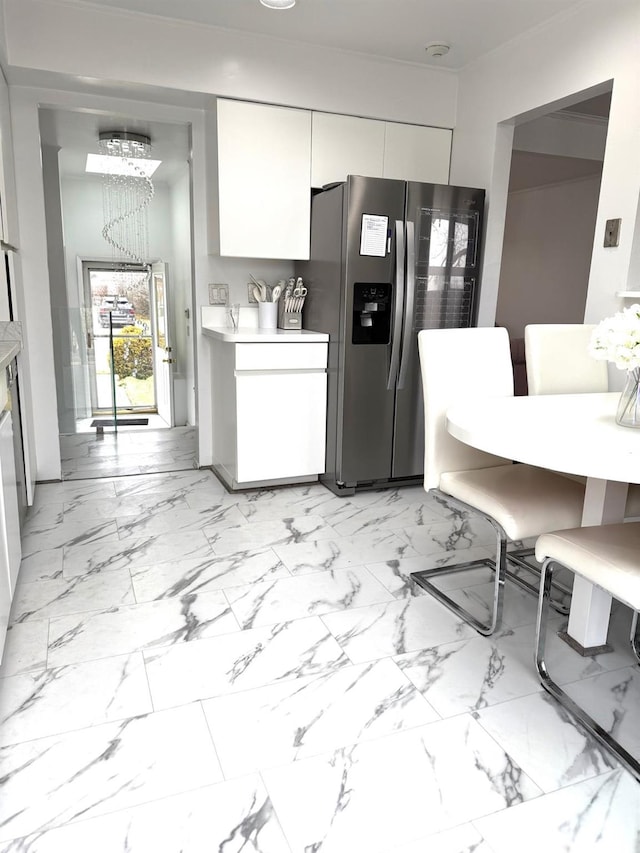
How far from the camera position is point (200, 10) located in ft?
9.80

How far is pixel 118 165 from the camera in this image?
4426 mm

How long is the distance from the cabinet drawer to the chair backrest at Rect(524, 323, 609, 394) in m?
1.31

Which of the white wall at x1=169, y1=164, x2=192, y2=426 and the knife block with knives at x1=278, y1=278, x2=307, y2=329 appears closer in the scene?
the knife block with knives at x1=278, y1=278, x2=307, y2=329

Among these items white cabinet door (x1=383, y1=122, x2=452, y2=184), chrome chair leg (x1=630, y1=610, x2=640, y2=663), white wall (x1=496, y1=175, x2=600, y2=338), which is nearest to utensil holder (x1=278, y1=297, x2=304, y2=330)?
white cabinet door (x1=383, y1=122, x2=452, y2=184)

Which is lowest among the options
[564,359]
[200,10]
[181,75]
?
[564,359]

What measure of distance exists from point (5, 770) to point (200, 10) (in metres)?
3.29

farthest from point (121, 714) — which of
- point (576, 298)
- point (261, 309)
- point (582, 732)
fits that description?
point (576, 298)

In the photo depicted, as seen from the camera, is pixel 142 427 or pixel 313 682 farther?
pixel 142 427

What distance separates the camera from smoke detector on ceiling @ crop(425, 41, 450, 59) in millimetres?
3334

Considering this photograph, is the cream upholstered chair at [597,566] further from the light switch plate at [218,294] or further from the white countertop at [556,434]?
the light switch plate at [218,294]

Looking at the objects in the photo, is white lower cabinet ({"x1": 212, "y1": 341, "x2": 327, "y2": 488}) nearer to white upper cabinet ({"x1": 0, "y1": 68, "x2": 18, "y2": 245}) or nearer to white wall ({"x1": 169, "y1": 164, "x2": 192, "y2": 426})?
white wall ({"x1": 169, "y1": 164, "x2": 192, "y2": 426})

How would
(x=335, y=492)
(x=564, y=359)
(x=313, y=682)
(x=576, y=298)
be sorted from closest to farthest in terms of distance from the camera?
(x=313, y=682) < (x=564, y=359) < (x=335, y=492) < (x=576, y=298)

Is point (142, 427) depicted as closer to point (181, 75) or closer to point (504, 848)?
point (181, 75)

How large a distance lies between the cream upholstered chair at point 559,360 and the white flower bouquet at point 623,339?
687mm
